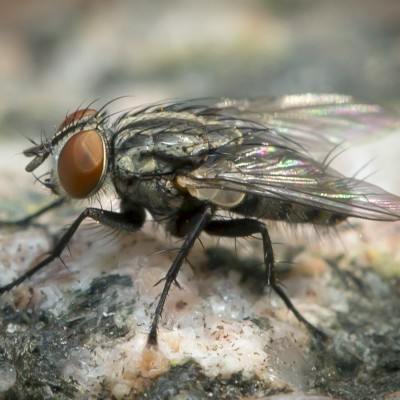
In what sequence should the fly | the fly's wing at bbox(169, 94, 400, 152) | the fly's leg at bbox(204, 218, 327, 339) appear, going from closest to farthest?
1. the fly
2. the fly's leg at bbox(204, 218, 327, 339)
3. the fly's wing at bbox(169, 94, 400, 152)

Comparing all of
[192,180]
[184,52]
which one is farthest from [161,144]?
[184,52]

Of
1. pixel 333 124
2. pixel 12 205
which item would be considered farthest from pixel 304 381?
pixel 12 205

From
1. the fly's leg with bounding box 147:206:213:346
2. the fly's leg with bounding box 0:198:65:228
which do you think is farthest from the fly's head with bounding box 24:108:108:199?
the fly's leg with bounding box 147:206:213:346

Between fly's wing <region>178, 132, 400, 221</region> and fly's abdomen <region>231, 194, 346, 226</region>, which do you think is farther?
fly's abdomen <region>231, 194, 346, 226</region>

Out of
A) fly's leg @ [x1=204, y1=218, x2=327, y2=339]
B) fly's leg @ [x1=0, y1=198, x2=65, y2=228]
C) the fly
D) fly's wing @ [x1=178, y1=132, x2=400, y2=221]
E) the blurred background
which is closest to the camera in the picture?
fly's wing @ [x1=178, y1=132, x2=400, y2=221]

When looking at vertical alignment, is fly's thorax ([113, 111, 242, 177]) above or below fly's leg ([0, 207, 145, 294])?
above

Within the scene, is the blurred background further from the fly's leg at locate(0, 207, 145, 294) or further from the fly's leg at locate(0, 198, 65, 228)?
the fly's leg at locate(0, 207, 145, 294)
